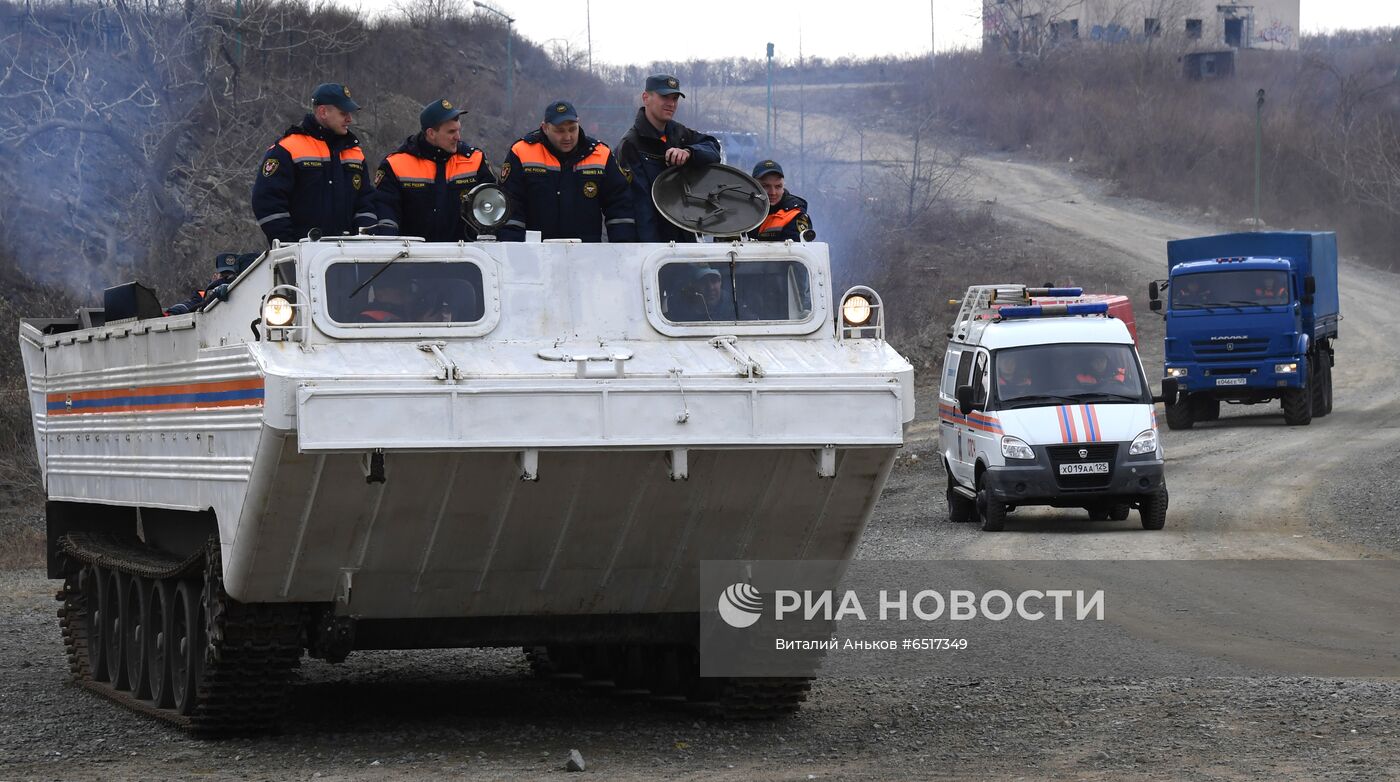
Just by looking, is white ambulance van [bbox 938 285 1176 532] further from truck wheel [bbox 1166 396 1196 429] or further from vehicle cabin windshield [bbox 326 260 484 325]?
vehicle cabin windshield [bbox 326 260 484 325]

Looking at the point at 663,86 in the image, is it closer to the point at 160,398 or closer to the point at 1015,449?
the point at 160,398

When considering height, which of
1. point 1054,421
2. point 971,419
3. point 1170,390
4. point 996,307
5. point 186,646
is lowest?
point 1170,390

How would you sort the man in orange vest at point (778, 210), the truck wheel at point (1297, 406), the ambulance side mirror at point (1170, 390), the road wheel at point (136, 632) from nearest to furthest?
1. the man in orange vest at point (778, 210)
2. the road wheel at point (136, 632)
3. the ambulance side mirror at point (1170, 390)
4. the truck wheel at point (1297, 406)

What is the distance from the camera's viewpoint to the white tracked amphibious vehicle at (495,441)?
7922 millimetres

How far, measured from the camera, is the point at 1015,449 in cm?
1869

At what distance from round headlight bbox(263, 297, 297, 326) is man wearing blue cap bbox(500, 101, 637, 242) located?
172 cm

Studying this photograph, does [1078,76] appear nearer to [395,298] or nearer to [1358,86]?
[1358,86]

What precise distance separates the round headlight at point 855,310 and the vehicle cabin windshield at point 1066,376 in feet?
33.3

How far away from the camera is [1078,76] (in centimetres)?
6356

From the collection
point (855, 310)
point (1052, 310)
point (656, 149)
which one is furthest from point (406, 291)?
point (1052, 310)

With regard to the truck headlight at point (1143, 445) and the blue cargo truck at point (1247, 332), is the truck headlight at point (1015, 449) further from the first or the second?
the blue cargo truck at point (1247, 332)

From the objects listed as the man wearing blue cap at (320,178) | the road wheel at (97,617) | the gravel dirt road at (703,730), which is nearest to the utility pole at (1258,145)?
the gravel dirt road at (703,730)

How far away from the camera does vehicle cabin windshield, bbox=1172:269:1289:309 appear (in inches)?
1106

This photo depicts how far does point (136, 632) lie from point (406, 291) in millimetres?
3242
